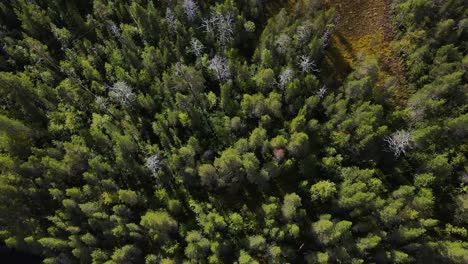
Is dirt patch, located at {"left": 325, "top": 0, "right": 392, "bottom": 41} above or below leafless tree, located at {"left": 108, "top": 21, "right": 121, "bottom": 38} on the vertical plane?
below

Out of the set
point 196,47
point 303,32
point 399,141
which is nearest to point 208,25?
point 196,47

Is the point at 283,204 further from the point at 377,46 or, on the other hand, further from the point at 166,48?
the point at 377,46

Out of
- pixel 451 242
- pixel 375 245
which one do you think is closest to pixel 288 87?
pixel 375 245

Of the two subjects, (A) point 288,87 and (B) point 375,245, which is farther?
(A) point 288,87

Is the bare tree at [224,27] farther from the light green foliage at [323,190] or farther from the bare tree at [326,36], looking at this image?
the light green foliage at [323,190]

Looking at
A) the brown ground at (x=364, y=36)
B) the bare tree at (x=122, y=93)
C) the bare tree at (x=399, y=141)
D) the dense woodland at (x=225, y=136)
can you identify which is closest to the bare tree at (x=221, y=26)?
the dense woodland at (x=225, y=136)

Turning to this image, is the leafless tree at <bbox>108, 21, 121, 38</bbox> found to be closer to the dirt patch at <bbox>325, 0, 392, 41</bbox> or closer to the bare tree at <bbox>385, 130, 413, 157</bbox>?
the dirt patch at <bbox>325, 0, 392, 41</bbox>

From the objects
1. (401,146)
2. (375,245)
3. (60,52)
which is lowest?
(375,245)

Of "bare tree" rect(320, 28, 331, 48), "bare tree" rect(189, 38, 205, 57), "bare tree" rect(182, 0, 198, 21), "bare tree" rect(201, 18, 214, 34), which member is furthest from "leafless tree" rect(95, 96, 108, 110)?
"bare tree" rect(320, 28, 331, 48)
